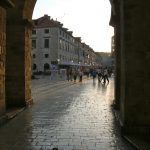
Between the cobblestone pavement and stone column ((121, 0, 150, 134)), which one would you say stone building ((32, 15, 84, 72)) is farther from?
stone column ((121, 0, 150, 134))

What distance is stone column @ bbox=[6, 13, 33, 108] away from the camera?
14781mm

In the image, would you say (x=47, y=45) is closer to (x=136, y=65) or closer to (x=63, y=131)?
(x=63, y=131)

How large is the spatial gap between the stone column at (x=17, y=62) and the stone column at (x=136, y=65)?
6.45 meters

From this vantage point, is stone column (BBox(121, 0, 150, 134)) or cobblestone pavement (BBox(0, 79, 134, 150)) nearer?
cobblestone pavement (BBox(0, 79, 134, 150))

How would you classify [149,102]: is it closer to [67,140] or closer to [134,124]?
[134,124]

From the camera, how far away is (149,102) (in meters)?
9.25

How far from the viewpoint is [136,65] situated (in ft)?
30.4

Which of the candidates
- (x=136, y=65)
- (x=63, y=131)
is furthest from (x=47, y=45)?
(x=136, y=65)

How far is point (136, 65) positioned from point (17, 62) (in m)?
6.91

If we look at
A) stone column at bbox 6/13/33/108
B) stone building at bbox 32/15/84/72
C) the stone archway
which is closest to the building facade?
stone building at bbox 32/15/84/72

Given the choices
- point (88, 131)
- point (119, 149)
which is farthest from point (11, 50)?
point (119, 149)

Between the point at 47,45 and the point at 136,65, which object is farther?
the point at 47,45

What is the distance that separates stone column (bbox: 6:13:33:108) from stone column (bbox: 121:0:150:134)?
645cm

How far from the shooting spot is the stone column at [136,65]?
30.3 feet
